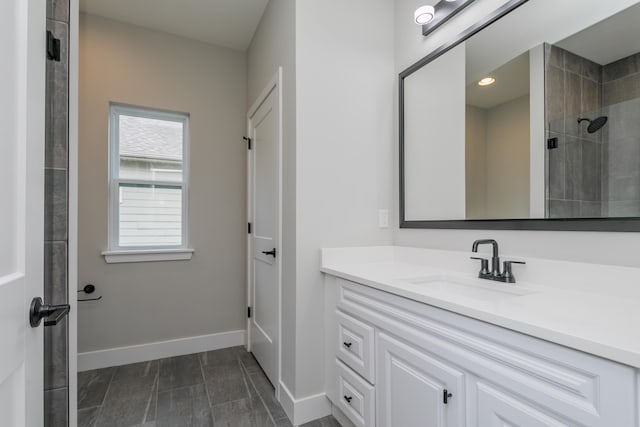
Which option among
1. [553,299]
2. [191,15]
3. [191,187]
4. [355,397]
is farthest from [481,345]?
[191,15]

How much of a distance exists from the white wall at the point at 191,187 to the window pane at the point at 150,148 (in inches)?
5.4

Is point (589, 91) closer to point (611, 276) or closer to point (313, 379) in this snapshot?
point (611, 276)

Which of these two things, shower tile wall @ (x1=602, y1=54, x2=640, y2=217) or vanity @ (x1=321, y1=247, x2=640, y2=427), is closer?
Result: vanity @ (x1=321, y1=247, x2=640, y2=427)

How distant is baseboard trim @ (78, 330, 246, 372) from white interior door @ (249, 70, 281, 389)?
0.88 ft

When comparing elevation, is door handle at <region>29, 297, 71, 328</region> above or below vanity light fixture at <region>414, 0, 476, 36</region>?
below

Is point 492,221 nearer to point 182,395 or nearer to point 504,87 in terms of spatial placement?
point 504,87

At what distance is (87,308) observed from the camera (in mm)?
2365

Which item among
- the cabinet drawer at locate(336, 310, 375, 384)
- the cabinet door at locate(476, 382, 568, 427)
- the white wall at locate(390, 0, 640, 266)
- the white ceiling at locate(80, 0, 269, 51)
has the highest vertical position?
the white ceiling at locate(80, 0, 269, 51)

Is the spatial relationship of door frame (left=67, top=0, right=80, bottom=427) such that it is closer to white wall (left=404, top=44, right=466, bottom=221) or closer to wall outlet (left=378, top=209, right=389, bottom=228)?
wall outlet (left=378, top=209, right=389, bottom=228)

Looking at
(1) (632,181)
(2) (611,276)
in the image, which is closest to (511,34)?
(1) (632,181)

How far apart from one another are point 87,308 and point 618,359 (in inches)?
118

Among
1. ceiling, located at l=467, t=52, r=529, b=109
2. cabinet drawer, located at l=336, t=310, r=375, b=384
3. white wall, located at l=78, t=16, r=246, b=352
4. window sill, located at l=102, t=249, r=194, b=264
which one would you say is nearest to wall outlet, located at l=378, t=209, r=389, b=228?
cabinet drawer, located at l=336, t=310, r=375, b=384

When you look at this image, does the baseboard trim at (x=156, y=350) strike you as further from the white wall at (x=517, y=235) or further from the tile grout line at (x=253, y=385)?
the white wall at (x=517, y=235)

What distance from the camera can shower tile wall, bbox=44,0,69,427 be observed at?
1118 mm
